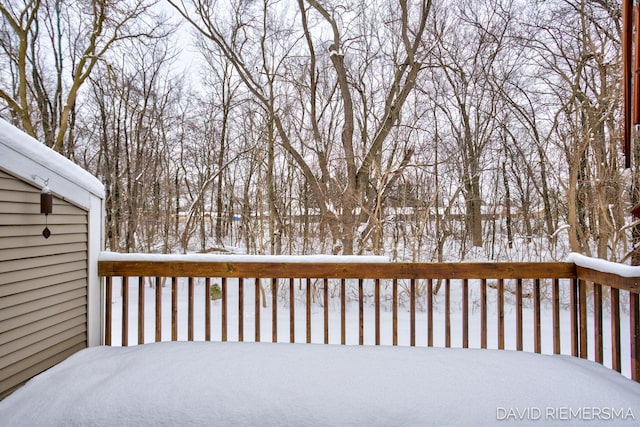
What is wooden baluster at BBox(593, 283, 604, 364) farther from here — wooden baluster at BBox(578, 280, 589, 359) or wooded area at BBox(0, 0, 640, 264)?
wooded area at BBox(0, 0, 640, 264)

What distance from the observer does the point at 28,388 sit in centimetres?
159

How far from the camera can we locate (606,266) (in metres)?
1.91

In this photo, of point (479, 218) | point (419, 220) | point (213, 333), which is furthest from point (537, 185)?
point (213, 333)

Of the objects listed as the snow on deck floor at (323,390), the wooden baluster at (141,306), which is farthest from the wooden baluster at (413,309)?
the wooden baluster at (141,306)

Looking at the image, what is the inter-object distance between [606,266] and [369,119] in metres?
5.39

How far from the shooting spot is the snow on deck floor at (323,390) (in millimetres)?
1306

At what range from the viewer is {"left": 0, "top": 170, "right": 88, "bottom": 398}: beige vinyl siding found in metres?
1.71

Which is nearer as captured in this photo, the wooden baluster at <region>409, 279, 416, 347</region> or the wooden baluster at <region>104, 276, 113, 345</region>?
the wooden baluster at <region>409, 279, 416, 347</region>

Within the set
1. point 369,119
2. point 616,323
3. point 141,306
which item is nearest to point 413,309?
point 616,323

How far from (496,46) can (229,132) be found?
5927 mm

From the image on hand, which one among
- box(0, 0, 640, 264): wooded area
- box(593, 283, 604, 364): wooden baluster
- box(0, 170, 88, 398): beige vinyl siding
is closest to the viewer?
box(0, 170, 88, 398): beige vinyl siding

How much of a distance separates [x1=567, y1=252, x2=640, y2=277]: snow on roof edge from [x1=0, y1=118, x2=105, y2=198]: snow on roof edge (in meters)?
3.23

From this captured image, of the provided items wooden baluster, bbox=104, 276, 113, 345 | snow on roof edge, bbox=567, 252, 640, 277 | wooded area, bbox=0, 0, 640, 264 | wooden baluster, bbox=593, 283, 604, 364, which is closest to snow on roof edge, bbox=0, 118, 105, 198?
wooden baluster, bbox=104, 276, 113, 345

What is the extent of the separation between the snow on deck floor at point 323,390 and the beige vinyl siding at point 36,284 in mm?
195
